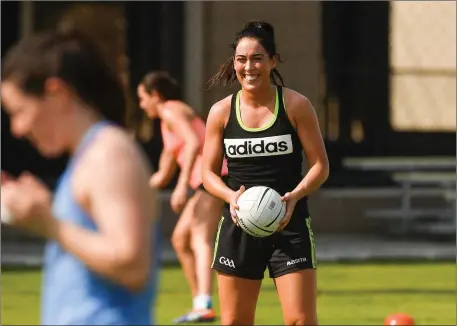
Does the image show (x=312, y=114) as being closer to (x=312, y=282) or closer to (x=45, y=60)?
(x=312, y=282)

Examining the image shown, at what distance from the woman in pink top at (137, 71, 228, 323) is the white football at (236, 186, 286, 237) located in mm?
3232

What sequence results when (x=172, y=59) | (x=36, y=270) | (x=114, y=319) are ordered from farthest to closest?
(x=172, y=59), (x=36, y=270), (x=114, y=319)

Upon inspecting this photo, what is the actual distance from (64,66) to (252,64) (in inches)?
146

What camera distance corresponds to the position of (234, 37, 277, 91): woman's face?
709 centimetres

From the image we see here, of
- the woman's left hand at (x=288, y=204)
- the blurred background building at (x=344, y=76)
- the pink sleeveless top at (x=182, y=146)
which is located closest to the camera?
the woman's left hand at (x=288, y=204)

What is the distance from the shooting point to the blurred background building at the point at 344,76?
18141mm

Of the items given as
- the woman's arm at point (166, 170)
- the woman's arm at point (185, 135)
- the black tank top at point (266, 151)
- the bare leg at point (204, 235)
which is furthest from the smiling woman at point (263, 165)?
the bare leg at point (204, 235)

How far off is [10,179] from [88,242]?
0.31m

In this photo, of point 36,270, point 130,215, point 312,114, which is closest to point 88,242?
point 130,215

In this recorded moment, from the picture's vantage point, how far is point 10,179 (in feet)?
11.4

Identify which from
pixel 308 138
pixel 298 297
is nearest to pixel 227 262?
pixel 298 297

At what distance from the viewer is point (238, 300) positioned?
7.14 metres

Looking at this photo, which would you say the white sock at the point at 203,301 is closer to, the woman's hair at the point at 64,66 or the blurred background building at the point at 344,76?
the woman's hair at the point at 64,66

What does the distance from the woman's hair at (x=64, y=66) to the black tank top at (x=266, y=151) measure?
3613 mm
